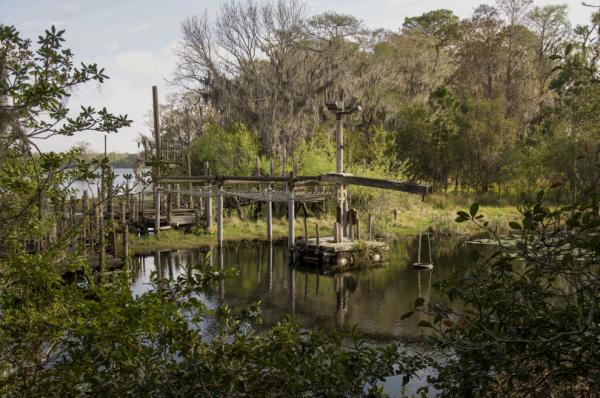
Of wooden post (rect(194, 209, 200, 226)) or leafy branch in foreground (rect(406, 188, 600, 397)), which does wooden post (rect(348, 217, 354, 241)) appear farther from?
leafy branch in foreground (rect(406, 188, 600, 397))

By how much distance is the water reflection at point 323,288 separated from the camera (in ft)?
42.1

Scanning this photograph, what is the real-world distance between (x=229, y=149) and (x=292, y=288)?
51.6 ft

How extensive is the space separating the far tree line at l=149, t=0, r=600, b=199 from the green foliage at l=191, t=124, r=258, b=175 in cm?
9

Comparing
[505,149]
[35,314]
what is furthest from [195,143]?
[35,314]

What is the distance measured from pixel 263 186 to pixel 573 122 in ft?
59.1

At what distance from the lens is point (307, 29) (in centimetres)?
3528

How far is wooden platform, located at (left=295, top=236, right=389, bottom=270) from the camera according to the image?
61.5 ft

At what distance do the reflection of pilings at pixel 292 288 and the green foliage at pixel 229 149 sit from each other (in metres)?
12.1

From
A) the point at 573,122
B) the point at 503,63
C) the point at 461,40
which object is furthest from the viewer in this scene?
the point at 461,40

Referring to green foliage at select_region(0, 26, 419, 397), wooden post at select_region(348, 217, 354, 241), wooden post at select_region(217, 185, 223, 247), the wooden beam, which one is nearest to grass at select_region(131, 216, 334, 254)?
wooden post at select_region(217, 185, 223, 247)

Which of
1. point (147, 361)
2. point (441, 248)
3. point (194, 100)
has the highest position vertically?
point (194, 100)

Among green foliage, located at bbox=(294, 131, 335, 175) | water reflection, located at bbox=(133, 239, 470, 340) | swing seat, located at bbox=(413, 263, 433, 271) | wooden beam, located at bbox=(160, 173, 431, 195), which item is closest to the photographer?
water reflection, located at bbox=(133, 239, 470, 340)

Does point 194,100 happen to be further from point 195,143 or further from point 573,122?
point 573,122

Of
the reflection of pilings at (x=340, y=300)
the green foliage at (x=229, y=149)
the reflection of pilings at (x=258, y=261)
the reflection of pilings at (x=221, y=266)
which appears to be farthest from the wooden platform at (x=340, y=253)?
the green foliage at (x=229, y=149)
